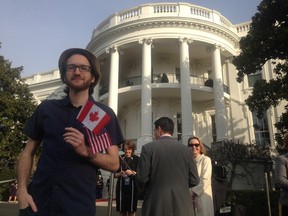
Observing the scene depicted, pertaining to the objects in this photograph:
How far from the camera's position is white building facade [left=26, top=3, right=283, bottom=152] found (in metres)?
22.1

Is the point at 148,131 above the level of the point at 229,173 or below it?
above

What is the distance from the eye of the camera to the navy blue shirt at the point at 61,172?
5.97ft

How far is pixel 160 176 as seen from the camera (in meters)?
3.73

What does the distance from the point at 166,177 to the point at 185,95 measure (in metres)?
17.9

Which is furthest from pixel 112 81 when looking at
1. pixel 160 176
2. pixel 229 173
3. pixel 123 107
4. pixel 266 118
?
pixel 160 176

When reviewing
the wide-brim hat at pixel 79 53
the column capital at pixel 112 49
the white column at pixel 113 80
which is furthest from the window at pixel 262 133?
the wide-brim hat at pixel 79 53

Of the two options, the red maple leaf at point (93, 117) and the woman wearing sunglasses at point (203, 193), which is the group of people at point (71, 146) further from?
the woman wearing sunglasses at point (203, 193)

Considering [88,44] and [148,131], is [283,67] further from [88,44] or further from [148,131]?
[88,44]

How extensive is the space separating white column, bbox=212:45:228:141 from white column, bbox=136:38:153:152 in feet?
14.8

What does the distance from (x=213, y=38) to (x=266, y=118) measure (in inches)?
281

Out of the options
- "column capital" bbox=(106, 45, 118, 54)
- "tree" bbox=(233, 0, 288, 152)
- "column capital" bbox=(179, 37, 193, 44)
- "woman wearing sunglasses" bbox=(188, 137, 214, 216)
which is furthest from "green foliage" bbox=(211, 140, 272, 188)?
"woman wearing sunglasses" bbox=(188, 137, 214, 216)

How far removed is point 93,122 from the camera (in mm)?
1765

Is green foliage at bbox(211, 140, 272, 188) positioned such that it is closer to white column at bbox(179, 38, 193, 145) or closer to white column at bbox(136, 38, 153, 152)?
white column at bbox(179, 38, 193, 145)

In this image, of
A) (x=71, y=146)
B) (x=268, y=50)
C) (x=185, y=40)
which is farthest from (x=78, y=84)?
(x=185, y=40)
